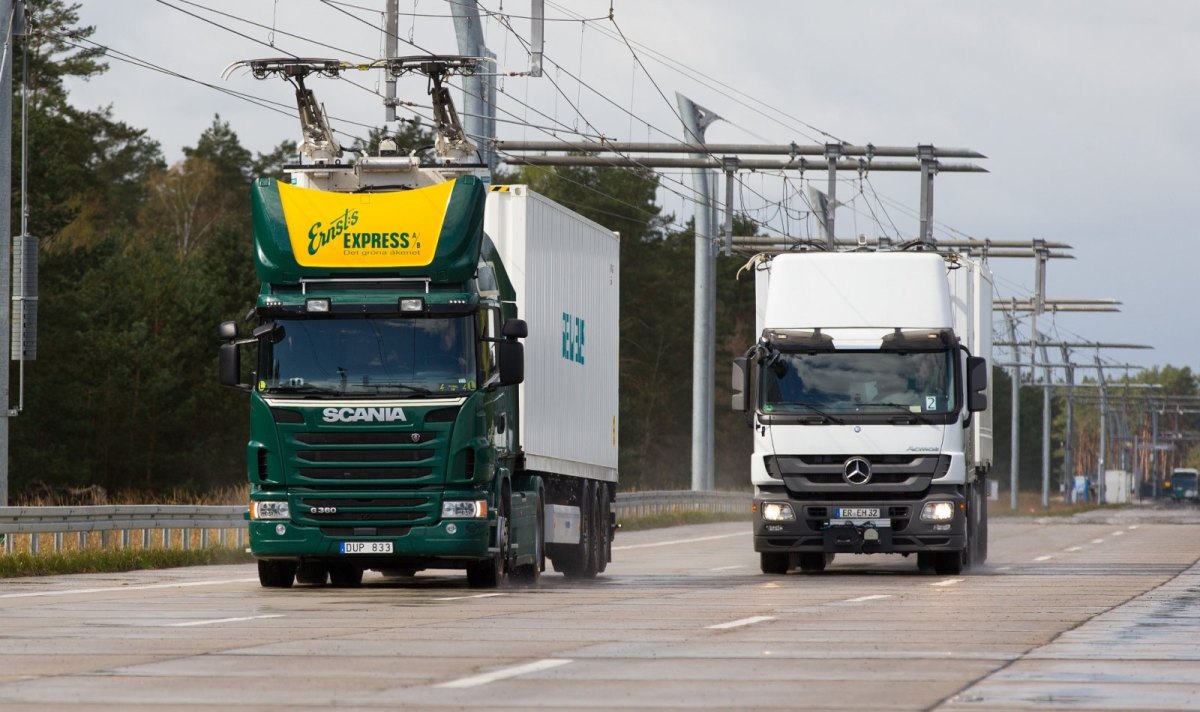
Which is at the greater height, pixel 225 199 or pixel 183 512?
pixel 225 199

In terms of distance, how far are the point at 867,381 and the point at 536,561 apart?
15.9 feet

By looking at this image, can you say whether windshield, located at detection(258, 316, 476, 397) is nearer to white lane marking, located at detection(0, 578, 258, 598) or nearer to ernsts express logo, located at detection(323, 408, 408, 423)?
ernsts express logo, located at detection(323, 408, 408, 423)

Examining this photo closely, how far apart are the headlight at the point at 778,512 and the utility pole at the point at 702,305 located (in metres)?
21.2

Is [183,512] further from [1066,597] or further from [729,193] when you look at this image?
[729,193]

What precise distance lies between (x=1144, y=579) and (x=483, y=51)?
13339mm

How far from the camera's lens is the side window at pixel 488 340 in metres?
20.6

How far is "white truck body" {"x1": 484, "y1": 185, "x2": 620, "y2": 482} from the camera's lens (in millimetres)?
22344

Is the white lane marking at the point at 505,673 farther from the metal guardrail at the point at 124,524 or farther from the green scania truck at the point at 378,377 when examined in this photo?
the metal guardrail at the point at 124,524

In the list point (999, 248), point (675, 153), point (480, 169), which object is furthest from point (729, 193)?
point (480, 169)

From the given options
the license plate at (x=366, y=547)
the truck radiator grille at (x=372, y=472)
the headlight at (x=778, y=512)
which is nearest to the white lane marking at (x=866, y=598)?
the truck radiator grille at (x=372, y=472)

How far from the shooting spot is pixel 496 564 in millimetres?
21562

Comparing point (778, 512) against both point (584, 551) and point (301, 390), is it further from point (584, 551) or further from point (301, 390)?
point (301, 390)

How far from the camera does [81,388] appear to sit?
7338 centimetres

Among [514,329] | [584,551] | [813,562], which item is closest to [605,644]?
[514,329]
